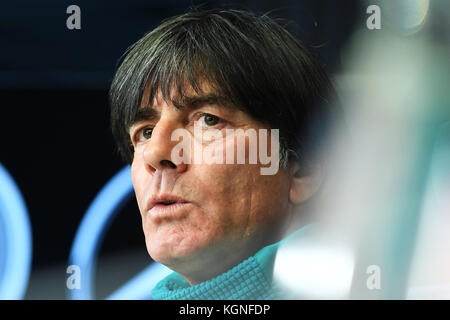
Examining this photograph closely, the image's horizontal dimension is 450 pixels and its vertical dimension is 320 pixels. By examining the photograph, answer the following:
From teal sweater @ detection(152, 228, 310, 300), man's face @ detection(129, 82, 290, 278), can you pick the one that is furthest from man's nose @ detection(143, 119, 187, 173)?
teal sweater @ detection(152, 228, 310, 300)

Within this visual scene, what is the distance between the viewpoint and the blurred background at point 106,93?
3.48ft

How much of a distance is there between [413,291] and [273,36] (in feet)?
1.63

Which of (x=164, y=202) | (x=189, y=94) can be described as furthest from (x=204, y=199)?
(x=189, y=94)

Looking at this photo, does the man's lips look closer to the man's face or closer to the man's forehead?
the man's face

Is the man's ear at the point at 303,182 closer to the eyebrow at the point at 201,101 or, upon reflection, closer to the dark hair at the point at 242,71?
the dark hair at the point at 242,71

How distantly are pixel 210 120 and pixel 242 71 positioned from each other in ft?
0.31

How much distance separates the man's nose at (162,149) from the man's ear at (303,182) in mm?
186

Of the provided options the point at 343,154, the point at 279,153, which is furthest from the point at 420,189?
the point at 279,153

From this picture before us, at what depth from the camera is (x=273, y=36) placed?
1.01 m

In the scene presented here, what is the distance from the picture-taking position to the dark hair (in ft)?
3.13

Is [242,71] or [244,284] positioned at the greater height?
[242,71]

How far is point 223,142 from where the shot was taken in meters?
0.95

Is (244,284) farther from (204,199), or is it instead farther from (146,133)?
(146,133)
